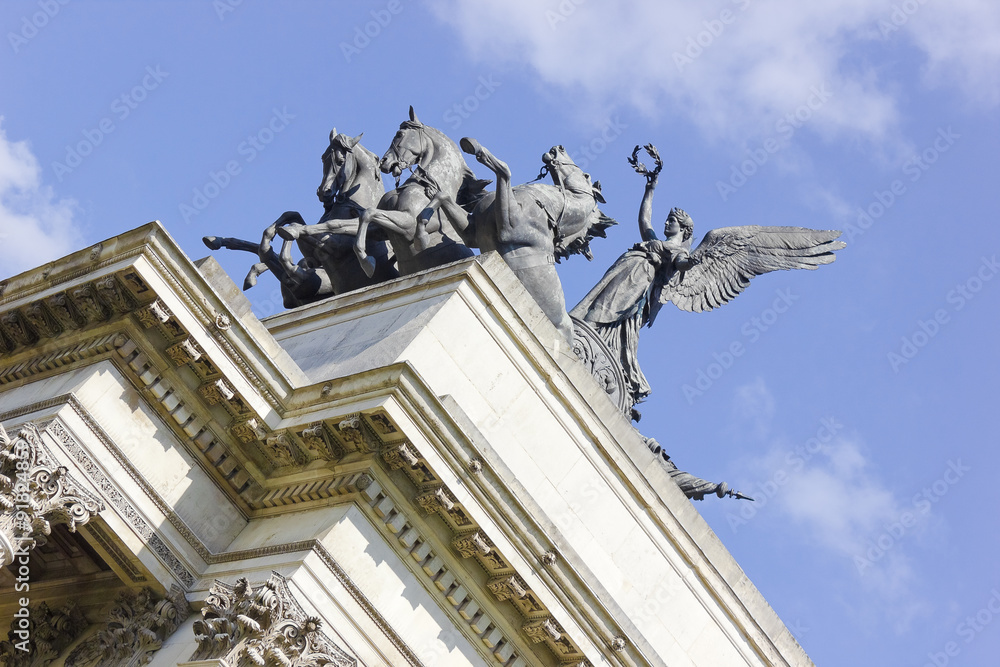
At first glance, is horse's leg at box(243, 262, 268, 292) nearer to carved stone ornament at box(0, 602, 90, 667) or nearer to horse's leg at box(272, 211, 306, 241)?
horse's leg at box(272, 211, 306, 241)

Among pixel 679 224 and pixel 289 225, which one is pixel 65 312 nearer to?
pixel 289 225

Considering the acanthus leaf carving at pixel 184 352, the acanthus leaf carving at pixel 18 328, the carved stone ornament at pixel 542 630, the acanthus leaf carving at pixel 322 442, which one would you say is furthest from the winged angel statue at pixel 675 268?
the acanthus leaf carving at pixel 18 328

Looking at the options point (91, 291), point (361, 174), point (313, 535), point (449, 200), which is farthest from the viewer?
point (361, 174)

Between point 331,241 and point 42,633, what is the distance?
770 cm

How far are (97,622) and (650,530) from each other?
7.36 meters

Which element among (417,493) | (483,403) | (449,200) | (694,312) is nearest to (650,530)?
(483,403)

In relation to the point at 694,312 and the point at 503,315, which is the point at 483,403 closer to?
the point at 503,315

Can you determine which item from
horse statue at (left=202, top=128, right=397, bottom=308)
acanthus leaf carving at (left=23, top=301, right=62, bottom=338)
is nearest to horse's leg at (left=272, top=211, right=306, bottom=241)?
horse statue at (left=202, top=128, right=397, bottom=308)

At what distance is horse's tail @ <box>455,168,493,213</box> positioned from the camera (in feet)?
74.8

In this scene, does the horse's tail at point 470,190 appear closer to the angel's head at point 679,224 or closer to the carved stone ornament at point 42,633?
the angel's head at point 679,224

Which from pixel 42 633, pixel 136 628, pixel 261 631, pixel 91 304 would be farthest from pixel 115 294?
pixel 261 631

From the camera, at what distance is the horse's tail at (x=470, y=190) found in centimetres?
2281

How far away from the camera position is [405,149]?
22031 mm

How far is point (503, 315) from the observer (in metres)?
18.2
